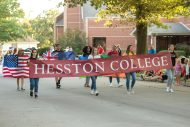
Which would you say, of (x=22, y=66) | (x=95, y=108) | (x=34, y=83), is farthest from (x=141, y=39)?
(x=95, y=108)

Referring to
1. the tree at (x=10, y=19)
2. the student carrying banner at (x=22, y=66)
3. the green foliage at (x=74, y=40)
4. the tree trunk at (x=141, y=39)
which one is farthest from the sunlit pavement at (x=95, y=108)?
the green foliage at (x=74, y=40)

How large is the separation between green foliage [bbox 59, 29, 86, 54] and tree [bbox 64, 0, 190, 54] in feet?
89.0

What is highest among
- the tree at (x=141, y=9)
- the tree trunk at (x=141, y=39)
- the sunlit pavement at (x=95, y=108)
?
the tree at (x=141, y=9)

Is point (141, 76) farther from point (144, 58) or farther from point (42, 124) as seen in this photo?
point (42, 124)

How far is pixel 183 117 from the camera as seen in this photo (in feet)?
40.1

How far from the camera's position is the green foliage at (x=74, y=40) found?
5917 centimetres

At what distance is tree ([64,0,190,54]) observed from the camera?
2742cm

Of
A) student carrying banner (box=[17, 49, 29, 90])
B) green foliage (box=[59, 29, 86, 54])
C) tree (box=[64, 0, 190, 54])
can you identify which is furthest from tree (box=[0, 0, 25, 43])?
student carrying banner (box=[17, 49, 29, 90])

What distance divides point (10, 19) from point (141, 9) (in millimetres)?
32527

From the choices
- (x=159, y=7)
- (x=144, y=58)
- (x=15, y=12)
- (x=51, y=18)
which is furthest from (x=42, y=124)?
(x=51, y=18)

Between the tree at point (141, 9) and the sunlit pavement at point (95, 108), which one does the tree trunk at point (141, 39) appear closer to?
the tree at point (141, 9)

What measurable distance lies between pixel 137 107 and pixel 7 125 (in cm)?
432

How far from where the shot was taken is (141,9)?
94.9 feet

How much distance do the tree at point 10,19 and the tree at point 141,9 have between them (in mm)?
27369
